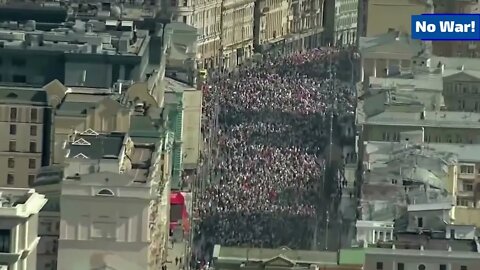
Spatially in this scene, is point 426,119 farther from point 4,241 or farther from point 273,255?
point 4,241

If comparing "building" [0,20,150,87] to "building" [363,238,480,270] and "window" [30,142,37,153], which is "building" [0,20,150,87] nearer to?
"window" [30,142,37,153]

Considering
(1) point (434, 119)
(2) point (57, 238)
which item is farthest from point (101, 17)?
(2) point (57, 238)

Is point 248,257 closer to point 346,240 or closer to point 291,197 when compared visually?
point 346,240

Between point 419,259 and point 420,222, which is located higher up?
point 420,222

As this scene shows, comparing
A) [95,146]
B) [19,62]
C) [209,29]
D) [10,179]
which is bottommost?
[10,179]

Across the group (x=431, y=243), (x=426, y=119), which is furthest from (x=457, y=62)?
(x=431, y=243)

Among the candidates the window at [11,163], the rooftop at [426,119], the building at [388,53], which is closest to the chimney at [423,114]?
the rooftop at [426,119]

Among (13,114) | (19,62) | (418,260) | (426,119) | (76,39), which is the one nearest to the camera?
(418,260)
